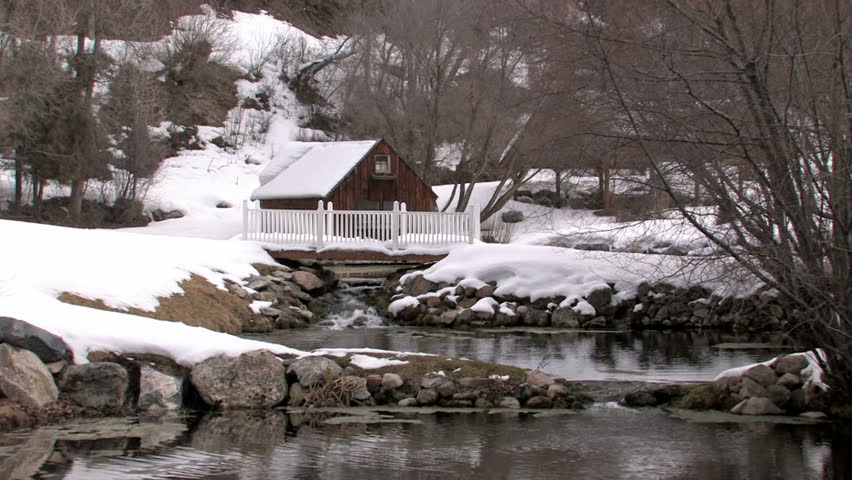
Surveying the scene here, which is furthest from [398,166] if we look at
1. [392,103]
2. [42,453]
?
[42,453]

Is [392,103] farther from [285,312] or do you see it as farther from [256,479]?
[256,479]

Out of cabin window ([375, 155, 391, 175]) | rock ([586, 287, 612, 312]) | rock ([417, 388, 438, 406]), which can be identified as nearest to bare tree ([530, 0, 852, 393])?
rock ([417, 388, 438, 406])

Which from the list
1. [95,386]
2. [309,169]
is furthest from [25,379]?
[309,169]

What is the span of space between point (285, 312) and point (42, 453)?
36.7 ft

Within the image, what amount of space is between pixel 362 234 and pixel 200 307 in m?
7.81

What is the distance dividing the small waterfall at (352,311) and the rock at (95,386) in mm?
9337

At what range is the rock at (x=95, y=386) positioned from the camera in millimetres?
9891

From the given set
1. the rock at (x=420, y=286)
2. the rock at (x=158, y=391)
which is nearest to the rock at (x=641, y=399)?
the rock at (x=158, y=391)

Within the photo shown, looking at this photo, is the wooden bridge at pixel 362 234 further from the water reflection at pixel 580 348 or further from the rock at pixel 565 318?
the water reflection at pixel 580 348

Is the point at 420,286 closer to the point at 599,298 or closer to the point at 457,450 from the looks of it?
the point at 599,298

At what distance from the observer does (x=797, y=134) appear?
9.27m

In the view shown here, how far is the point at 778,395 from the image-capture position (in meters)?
10.0

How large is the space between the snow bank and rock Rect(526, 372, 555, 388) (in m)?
9.07

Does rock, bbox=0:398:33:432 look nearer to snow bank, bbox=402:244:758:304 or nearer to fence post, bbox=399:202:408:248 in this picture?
snow bank, bbox=402:244:758:304
